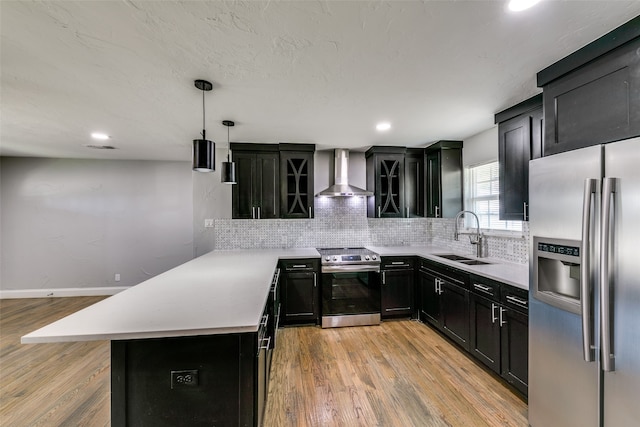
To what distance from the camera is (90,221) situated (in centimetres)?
489

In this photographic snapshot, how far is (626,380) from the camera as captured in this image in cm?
122

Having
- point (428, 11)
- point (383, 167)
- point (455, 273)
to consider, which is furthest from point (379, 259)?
point (428, 11)

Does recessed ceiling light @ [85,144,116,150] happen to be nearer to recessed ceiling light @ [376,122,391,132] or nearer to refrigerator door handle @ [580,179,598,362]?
recessed ceiling light @ [376,122,391,132]

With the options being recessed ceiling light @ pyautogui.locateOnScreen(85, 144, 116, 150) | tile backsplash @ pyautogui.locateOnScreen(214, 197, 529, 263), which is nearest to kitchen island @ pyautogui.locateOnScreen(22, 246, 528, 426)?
tile backsplash @ pyautogui.locateOnScreen(214, 197, 529, 263)

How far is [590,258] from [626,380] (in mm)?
559

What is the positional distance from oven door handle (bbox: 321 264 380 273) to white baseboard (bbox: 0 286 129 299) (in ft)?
13.6

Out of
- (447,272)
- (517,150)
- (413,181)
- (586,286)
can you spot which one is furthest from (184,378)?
(413,181)

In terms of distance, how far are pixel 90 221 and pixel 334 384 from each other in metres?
5.25

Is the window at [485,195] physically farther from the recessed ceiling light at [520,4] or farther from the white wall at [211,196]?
the white wall at [211,196]

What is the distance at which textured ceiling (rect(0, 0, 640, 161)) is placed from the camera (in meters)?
→ 1.28

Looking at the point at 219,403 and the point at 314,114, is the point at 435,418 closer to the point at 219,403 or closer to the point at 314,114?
the point at 219,403

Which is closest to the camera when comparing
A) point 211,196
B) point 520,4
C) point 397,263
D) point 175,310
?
point 520,4

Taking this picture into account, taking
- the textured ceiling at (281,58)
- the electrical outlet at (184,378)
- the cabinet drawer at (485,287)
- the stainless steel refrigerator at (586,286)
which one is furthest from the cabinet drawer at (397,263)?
the electrical outlet at (184,378)

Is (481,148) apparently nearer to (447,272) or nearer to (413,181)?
(413,181)
